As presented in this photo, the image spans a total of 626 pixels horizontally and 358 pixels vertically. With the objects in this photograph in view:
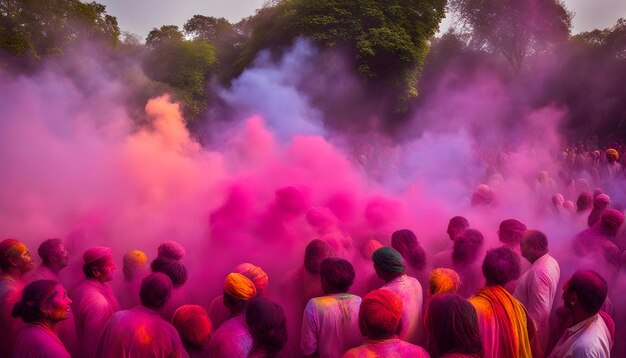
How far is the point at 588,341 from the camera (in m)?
2.71

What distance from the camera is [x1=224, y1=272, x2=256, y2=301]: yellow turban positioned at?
125 inches

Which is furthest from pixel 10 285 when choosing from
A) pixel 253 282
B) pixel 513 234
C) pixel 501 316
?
pixel 513 234

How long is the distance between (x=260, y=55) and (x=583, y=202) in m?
17.5

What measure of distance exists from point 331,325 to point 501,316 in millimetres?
1204

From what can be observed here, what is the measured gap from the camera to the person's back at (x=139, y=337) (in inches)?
112

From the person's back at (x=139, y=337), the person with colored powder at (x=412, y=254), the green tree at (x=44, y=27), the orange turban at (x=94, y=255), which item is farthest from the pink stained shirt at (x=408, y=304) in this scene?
the green tree at (x=44, y=27)

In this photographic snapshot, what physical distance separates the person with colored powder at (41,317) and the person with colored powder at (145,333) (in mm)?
310

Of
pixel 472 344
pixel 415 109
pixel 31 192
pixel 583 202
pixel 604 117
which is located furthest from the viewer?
pixel 415 109

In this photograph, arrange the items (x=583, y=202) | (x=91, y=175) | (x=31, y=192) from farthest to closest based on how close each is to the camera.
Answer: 1. (x=91, y=175)
2. (x=31, y=192)
3. (x=583, y=202)

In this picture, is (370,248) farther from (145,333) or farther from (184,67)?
(184,67)

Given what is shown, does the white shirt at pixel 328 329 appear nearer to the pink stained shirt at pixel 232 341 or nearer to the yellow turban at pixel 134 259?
the pink stained shirt at pixel 232 341

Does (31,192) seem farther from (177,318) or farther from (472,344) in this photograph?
(472,344)

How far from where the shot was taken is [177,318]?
3246 mm

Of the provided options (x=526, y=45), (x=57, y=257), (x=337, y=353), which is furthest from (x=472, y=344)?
(x=526, y=45)
